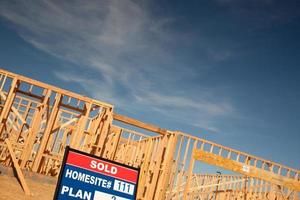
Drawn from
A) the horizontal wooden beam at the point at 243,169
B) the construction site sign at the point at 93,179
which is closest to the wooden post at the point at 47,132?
the horizontal wooden beam at the point at 243,169

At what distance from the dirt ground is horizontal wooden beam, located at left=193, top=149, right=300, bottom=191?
272 inches

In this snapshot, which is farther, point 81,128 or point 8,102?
point 81,128

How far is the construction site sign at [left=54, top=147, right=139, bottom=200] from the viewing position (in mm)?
3648

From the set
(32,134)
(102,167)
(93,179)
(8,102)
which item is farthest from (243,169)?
(93,179)

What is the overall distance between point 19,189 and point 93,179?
9.16 m

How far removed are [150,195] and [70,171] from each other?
12.3 metres

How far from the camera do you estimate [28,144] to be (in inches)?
555

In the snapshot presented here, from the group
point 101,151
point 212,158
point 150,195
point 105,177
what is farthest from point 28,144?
point 105,177

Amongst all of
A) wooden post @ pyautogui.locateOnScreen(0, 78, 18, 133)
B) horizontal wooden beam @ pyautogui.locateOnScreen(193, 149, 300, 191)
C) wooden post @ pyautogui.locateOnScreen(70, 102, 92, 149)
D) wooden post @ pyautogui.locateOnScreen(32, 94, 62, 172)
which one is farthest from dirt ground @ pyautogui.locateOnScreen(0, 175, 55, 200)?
horizontal wooden beam @ pyautogui.locateOnScreen(193, 149, 300, 191)

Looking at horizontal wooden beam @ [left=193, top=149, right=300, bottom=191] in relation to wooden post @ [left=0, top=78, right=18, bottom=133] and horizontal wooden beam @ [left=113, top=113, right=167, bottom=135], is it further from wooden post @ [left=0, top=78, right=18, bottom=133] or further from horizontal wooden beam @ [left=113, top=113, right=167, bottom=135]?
wooden post @ [left=0, top=78, right=18, bottom=133]

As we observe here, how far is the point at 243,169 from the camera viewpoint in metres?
15.7

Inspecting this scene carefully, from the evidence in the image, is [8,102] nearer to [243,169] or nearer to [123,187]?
[123,187]

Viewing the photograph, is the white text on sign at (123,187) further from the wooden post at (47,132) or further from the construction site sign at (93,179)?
the wooden post at (47,132)

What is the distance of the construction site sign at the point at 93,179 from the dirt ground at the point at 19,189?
7440 millimetres
